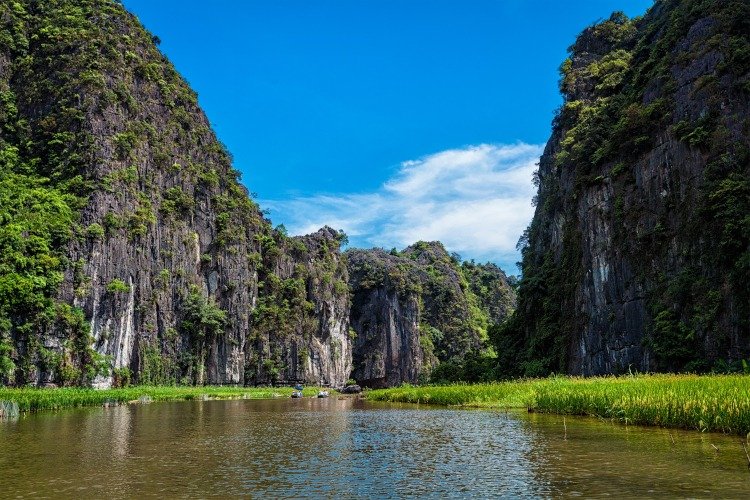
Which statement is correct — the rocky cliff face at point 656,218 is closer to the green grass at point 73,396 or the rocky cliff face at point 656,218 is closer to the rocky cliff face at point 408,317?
the green grass at point 73,396

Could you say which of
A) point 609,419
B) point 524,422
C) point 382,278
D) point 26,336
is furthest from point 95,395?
point 382,278

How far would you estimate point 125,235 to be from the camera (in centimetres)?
6388

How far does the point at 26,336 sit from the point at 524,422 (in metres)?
46.1

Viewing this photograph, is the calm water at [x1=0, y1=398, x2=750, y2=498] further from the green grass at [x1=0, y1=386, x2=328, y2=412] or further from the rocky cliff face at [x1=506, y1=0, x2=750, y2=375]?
the rocky cliff face at [x1=506, y1=0, x2=750, y2=375]

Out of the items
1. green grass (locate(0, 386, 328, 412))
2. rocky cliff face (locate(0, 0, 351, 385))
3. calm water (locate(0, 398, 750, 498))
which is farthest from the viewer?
rocky cliff face (locate(0, 0, 351, 385))

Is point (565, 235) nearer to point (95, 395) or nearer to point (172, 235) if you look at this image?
point (95, 395)

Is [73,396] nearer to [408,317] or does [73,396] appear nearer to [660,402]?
[660,402]

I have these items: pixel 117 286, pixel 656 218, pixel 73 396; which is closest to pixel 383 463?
pixel 73 396

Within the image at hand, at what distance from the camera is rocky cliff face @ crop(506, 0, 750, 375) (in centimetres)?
3328

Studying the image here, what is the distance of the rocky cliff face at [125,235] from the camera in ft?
178

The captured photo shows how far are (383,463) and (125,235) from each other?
58597 millimetres

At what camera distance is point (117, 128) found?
68.4 meters

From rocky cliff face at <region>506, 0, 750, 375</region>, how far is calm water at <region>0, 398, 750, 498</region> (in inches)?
763

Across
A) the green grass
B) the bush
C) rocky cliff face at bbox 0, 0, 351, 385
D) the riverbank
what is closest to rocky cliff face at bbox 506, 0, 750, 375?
the riverbank
